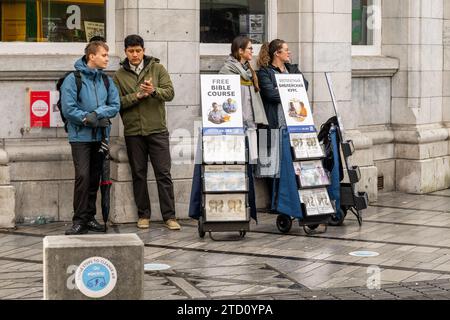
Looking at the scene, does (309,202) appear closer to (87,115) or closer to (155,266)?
(155,266)

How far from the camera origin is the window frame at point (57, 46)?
12.2 metres

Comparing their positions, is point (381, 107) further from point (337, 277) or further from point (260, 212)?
point (337, 277)

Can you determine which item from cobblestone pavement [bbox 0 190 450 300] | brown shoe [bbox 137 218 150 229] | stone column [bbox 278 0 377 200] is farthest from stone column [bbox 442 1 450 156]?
brown shoe [bbox 137 218 150 229]

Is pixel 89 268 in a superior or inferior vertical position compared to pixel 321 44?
inferior

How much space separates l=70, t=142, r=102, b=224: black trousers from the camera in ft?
37.4

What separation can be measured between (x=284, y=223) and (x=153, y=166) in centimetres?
155

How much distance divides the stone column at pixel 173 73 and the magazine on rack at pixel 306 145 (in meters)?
1.49

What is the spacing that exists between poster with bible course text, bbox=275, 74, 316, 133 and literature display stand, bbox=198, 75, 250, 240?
0.52 meters

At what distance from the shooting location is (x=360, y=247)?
1096cm

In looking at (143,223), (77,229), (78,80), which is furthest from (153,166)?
(78,80)

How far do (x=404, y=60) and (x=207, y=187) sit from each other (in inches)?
197

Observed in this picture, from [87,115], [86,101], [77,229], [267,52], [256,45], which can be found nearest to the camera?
[87,115]

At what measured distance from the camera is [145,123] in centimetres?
1189

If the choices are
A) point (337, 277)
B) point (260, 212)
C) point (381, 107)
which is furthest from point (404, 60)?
point (337, 277)
